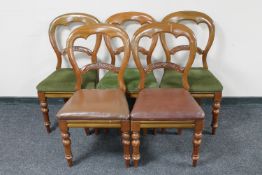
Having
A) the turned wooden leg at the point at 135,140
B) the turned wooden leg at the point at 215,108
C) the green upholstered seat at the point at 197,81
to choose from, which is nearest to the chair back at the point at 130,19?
the green upholstered seat at the point at 197,81

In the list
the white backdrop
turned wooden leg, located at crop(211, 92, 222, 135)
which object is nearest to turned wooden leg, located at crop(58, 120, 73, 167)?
the white backdrop

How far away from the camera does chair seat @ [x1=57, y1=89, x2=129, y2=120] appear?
5.30ft

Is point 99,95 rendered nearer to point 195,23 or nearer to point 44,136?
point 44,136

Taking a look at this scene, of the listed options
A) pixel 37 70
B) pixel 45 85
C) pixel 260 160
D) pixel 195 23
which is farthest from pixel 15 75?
pixel 260 160

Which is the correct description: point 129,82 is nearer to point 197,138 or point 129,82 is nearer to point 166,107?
point 166,107

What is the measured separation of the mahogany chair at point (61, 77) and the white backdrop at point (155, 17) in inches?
5.0

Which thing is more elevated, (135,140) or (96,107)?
(96,107)

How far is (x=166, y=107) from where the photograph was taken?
1.64m

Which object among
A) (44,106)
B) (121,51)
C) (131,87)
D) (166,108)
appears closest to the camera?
(166,108)

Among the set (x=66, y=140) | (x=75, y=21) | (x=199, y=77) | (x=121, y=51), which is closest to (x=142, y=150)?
(x=66, y=140)

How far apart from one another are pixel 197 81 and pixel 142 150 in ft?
2.10

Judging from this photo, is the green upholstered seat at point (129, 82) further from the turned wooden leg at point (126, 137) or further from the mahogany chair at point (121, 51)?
the turned wooden leg at point (126, 137)

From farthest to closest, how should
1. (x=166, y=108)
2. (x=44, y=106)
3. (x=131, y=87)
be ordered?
(x=44, y=106), (x=131, y=87), (x=166, y=108)

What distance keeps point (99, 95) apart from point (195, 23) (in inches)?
39.9
